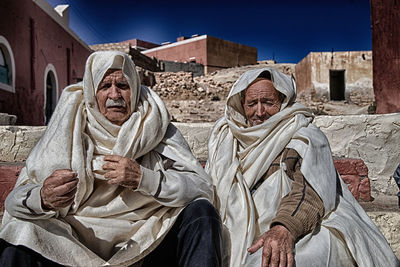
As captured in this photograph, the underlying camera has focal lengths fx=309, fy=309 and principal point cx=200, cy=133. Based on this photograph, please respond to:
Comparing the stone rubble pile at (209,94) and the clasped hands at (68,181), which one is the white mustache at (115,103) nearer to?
the clasped hands at (68,181)

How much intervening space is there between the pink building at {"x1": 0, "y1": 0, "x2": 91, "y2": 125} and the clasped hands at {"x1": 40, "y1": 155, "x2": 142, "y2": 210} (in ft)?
23.2

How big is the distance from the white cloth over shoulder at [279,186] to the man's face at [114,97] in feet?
1.99

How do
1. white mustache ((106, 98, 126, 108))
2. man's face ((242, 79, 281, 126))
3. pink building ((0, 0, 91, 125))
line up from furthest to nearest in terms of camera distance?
pink building ((0, 0, 91, 125)) → man's face ((242, 79, 281, 126)) → white mustache ((106, 98, 126, 108))

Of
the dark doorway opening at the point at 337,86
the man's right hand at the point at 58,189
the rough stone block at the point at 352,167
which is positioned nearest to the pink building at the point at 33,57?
the man's right hand at the point at 58,189

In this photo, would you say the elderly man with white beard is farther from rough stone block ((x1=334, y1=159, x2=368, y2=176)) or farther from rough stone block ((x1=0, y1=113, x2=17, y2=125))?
rough stone block ((x1=0, y1=113, x2=17, y2=125))

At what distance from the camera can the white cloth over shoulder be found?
139cm

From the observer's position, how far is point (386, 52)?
161 inches

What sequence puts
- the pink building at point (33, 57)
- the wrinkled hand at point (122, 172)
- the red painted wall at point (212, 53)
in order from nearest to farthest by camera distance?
the wrinkled hand at point (122, 172)
the pink building at point (33, 57)
the red painted wall at point (212, 53)

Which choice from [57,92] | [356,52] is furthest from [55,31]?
[356,52]

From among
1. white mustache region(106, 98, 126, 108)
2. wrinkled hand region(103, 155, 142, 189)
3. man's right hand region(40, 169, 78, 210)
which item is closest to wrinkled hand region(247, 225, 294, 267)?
wrinkled hand region(103, 155, 142, 189)

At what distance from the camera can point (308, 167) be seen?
1.51m

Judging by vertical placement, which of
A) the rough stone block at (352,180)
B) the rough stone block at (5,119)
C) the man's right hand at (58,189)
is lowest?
the rough stone block at (352,180)

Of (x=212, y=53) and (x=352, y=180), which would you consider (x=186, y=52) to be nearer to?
(x=212, y=53)

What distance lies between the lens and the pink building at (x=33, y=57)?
746 centimetres
